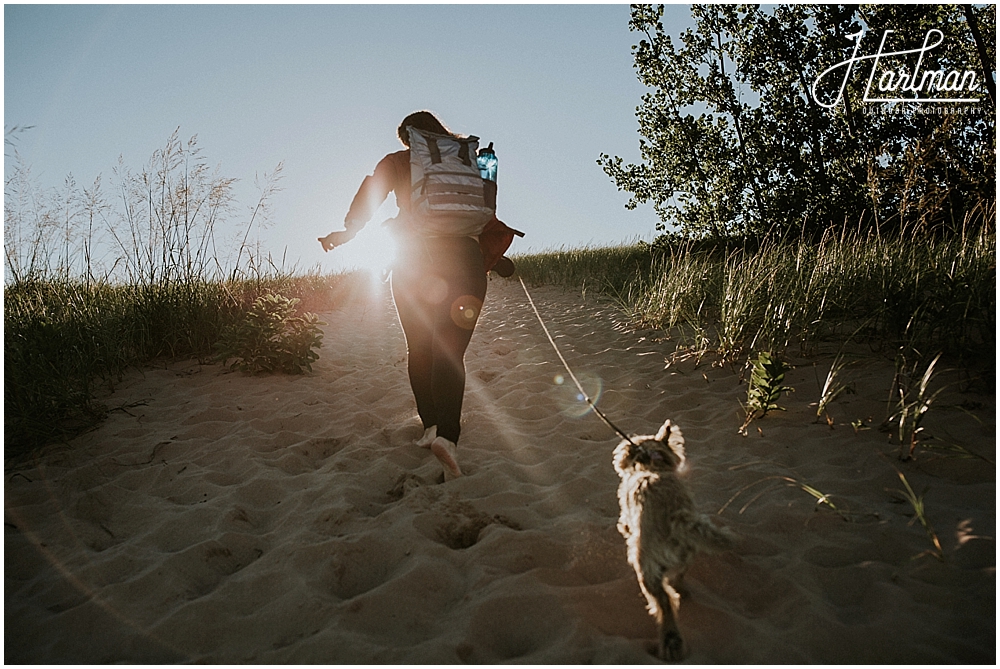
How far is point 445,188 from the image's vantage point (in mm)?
2922

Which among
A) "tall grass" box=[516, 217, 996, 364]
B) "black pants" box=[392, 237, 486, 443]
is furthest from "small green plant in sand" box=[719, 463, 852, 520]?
"black pants" box=[392, 237, 486, 443]

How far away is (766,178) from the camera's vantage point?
1408 cm

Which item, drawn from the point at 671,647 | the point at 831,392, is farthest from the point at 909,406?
the point at 671,647

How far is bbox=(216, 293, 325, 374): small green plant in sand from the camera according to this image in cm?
515

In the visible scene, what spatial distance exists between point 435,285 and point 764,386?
2113 millimetres

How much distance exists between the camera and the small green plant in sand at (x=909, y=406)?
8.77 feet

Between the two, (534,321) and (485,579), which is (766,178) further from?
(485,579)

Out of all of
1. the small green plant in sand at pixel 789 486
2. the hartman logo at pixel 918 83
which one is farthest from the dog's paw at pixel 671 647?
the hartman logo at pixel 918 83

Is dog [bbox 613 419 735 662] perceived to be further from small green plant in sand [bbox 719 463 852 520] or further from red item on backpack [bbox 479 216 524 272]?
red item on backpack [bbox 479 216 524 272]

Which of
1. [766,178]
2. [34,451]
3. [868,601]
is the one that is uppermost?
[766,178]

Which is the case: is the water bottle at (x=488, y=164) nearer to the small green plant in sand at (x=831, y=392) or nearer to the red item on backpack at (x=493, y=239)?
the red item on backpack at (x=493, y=239)

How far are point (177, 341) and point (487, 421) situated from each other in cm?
344

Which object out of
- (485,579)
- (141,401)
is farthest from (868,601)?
(141,401)

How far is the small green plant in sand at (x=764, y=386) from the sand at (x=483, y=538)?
8 cm
